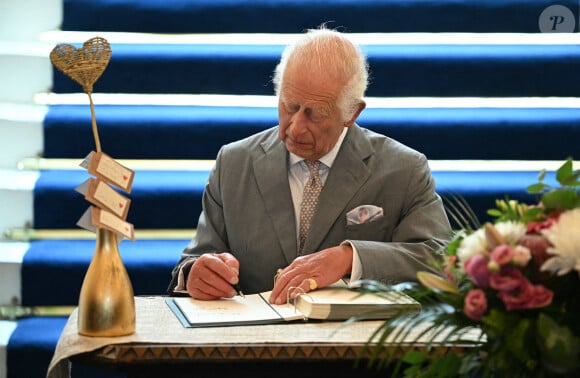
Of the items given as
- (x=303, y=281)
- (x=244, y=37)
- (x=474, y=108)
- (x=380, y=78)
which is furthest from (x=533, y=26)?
(x=303, y=281)

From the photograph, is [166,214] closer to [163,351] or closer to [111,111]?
[111,111]

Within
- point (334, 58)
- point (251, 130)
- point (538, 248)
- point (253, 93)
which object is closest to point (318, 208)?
point (334, 58)

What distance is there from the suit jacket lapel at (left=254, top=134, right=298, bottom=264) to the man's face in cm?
10

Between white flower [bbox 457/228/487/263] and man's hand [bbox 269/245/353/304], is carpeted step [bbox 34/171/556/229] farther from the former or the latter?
white flower [bbox 457/228/487/263]

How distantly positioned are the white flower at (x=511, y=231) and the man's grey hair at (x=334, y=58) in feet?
4.45

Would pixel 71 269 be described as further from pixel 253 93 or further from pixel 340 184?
pixel 340 184

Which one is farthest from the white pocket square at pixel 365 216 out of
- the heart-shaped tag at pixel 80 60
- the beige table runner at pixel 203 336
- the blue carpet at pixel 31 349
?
the blue carpet at pixel 31 349

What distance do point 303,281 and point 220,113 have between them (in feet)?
5.86

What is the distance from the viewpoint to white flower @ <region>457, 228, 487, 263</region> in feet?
5.66

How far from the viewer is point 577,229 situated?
1.64 m

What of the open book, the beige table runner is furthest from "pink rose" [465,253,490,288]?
the open book

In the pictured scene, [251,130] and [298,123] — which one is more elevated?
[298,123]

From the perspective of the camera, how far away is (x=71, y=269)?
412cm

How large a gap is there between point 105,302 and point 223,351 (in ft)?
0.96
